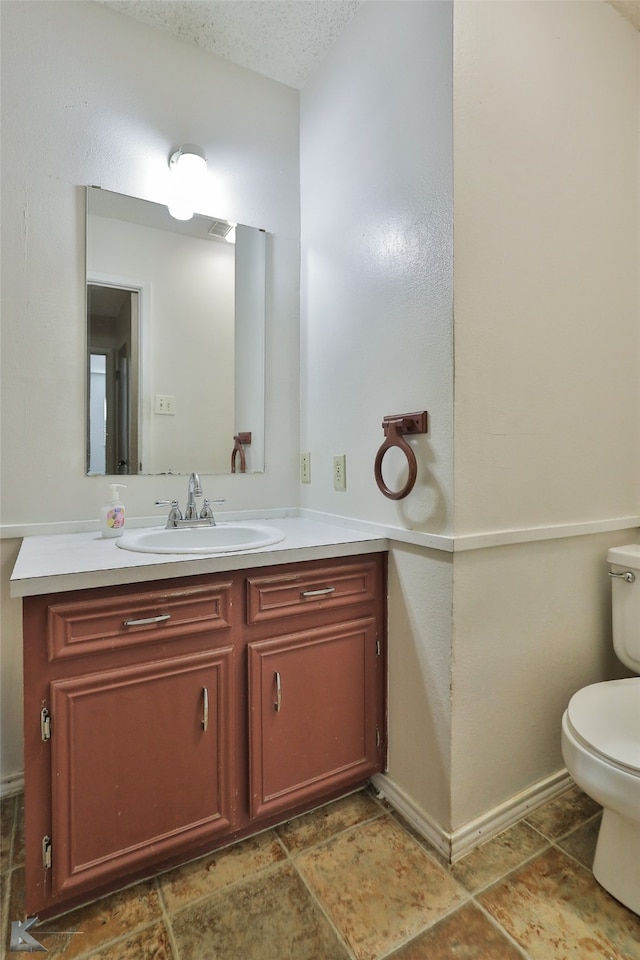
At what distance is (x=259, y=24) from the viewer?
5.72ft

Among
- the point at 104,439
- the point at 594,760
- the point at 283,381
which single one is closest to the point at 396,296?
the point at 283,381

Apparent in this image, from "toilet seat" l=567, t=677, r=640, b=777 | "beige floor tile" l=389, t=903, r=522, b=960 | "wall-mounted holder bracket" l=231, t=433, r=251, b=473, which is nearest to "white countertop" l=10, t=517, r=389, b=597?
"wall-mounted holder bracket" l=231, t=433, r=251, b=473

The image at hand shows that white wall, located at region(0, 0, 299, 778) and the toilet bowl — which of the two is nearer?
the toilet bowl

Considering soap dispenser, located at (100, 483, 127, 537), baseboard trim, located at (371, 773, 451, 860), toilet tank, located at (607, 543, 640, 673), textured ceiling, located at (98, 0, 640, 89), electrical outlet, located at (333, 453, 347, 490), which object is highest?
textured ceiling, located at (98, 0, 640, 89)

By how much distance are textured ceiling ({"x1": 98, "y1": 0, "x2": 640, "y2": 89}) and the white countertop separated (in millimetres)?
1741

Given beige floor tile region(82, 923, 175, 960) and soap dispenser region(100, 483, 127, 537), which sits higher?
soap dispenser region(100, 483, 127, 537)

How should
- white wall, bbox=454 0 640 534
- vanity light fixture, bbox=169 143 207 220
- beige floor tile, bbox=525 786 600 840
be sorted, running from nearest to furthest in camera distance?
white wall, bbox=454 0 640 534 → beige floor tile, bbox=525 786 600 840 → vanity light fixture, bbox=169 143 207 220

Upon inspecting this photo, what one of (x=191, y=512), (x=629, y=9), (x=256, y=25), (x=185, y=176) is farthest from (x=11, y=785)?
(x=629, y=9)

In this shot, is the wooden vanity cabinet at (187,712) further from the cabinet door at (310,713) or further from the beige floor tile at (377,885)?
the beige floor tile at (377,885)

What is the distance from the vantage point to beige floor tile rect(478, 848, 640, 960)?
43.2 inches

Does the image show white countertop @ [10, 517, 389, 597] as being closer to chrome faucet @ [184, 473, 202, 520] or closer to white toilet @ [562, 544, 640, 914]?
chrome faucet @ [184, 473, 202, 520]

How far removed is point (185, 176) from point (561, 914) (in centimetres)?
242

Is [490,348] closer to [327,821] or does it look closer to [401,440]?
[401,440]

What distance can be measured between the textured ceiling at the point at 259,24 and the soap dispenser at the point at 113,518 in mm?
1607
